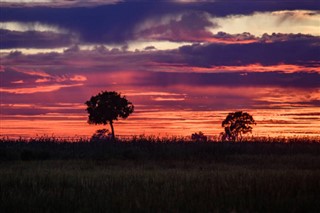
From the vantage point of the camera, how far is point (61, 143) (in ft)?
171

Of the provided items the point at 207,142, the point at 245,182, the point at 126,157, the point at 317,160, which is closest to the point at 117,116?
the point at 207,142

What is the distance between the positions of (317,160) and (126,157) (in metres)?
13.4

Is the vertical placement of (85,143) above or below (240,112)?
below

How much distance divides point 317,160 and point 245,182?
753 inches

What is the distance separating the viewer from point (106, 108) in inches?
2960

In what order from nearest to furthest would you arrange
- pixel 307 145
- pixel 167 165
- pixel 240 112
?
pixel 167 165, pixel 307 145, pixel 240 112

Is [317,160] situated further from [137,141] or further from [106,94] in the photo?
[106,94]

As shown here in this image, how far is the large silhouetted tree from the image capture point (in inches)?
2955

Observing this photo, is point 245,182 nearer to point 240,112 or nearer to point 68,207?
point 68,207

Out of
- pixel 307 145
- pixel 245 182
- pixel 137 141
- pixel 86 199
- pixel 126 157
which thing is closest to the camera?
pixel 86 199

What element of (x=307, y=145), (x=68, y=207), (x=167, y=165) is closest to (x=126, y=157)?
(x=167, y=165)

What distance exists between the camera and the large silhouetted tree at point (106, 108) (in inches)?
2955

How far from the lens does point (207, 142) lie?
158 ft

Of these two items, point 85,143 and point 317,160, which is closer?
point 317,160
